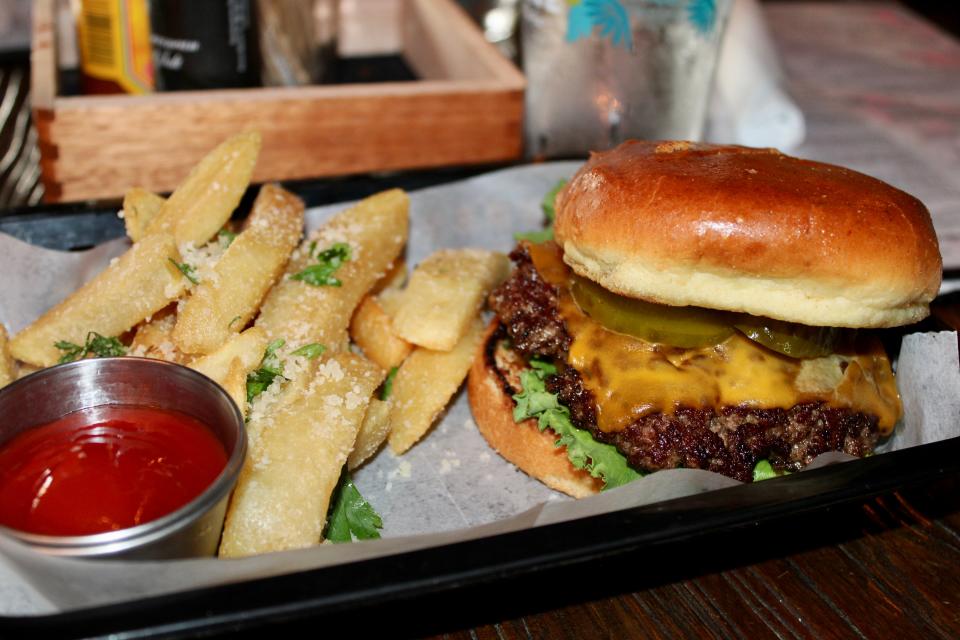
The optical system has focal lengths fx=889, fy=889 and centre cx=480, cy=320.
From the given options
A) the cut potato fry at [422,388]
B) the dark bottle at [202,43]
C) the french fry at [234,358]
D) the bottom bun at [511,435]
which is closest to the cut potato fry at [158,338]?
the french fry at [234,358]

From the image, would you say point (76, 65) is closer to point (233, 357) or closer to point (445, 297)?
point (445, 297)

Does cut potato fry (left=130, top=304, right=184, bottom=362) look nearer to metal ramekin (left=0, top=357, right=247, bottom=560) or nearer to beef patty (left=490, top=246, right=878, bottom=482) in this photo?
metal ramekin (left=0, top=357, right=247, bottom=560)

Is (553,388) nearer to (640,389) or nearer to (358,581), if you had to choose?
(640,389)

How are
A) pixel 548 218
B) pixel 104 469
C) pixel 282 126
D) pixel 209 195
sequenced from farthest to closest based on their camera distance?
1. pixel 282 126
2. pixel 548 218
3. pixel 209 195
4. pixel 104 469

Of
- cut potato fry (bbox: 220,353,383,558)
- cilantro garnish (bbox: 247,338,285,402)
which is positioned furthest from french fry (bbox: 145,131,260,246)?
cut potato fry (bbox: 220,353,383,558)

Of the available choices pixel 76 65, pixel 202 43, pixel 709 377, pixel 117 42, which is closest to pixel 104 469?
pixel 709 377

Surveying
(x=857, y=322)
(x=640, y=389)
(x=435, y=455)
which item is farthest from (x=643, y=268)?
(x=435, y=455)
